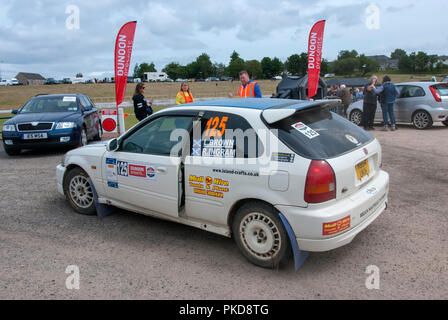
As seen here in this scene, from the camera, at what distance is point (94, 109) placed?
11.4m

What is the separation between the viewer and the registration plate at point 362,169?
3.44m

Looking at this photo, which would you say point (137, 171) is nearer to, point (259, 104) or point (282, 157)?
point (259, 104)

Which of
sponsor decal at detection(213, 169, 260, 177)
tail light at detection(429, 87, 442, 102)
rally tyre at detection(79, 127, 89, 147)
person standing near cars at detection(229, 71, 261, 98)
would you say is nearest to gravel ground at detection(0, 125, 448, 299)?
sponsor decal at detection(213, 169, 260, 177)

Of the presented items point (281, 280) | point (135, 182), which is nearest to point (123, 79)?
point (135, 182)

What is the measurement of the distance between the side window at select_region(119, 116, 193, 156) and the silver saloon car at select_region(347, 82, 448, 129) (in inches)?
407

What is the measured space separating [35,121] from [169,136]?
20.9 feet

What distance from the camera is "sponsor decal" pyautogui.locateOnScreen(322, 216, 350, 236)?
302cm

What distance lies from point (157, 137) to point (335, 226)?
2129 mm

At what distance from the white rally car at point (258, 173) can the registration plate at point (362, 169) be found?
0.01 meters

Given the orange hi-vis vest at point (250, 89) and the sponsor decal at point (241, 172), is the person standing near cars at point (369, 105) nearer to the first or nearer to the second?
the orange hi-vis vest at point (250, 89)

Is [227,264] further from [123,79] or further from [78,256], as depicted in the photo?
[123,79]

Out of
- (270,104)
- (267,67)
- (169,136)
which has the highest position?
(267,67)

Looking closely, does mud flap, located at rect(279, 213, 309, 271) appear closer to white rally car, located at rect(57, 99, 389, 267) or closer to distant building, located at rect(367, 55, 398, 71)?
white rally car, located at rect(57, 99, 389, 267)
